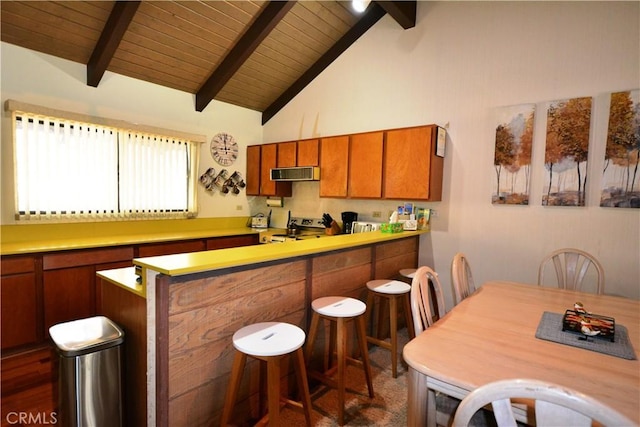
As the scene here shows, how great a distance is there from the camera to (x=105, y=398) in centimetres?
160

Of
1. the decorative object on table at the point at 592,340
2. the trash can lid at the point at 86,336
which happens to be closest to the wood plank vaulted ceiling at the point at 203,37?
the trash can lid at the point at 86,336

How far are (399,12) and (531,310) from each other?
3116mm

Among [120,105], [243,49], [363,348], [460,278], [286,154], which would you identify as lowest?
[363,348]

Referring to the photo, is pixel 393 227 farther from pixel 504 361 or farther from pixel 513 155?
pixel 504 361

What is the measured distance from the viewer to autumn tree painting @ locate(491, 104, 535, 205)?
287cm

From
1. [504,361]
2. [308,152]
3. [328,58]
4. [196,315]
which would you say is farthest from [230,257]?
[328,58]

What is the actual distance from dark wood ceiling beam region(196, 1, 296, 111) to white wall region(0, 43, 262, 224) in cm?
26

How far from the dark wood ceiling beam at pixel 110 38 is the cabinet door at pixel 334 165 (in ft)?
7.39

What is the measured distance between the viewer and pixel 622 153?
2465mm

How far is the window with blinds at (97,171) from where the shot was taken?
2.99m

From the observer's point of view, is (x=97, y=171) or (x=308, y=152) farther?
(x=308, y=152)

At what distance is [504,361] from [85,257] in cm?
335

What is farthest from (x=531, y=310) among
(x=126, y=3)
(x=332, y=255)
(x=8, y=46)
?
(x=8, y=46)

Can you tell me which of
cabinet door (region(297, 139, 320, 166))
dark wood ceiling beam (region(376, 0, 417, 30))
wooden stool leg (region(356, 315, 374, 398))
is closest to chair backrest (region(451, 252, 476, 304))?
wooden stool leg (region(356, 315, 374, 398))
